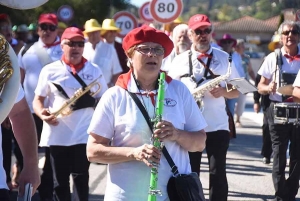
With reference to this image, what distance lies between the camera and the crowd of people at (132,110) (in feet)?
14.9

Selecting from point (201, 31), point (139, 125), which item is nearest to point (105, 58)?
point (201, 31)

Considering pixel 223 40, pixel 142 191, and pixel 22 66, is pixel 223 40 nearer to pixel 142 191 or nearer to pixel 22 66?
pixel 22 66

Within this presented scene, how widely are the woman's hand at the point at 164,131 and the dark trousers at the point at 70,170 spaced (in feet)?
10.3

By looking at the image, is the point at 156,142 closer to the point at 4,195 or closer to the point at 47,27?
the point at 4,195

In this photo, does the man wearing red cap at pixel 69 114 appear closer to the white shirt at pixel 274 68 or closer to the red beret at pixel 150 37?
the white shirt at pixel 274 68

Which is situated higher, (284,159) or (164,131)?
(164,131)

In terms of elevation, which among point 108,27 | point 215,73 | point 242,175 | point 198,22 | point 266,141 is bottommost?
point 242,175

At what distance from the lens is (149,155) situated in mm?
4273

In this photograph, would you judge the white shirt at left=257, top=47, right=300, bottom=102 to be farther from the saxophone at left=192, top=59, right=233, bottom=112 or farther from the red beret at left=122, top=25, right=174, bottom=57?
the red beret at left=122, top=25, right=174, bottom=57

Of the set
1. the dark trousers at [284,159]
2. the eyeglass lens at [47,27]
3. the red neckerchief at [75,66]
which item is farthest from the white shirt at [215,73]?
the eyeglass lens at [47,27]

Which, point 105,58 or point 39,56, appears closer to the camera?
point 39,56

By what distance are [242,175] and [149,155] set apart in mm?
7089

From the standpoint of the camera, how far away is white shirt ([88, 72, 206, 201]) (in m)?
4.55

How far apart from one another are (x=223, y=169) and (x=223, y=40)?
765 cm
